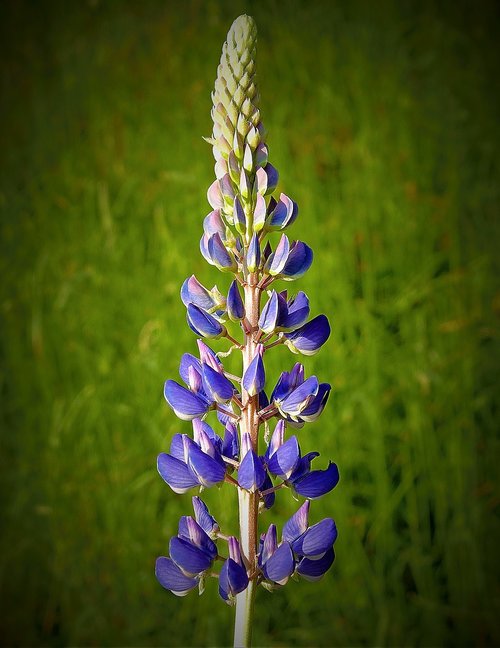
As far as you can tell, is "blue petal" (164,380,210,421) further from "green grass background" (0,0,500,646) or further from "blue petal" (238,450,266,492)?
"green grass background" (0,0,500,646)

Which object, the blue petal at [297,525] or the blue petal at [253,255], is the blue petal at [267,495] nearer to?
the blue petal at [297,525]

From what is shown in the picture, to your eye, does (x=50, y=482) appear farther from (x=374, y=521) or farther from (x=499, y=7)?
(x=499, y=7)

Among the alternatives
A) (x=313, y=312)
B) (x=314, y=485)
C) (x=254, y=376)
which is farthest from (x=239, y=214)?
(x=313, y=312)

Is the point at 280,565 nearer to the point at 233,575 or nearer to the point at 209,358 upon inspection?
the point at 233,575

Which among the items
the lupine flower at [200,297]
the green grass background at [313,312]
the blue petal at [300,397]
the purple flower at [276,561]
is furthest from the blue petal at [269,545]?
the green grass background at [313,312]

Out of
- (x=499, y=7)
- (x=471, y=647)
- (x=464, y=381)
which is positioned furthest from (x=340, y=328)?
(x=499, y=7)
